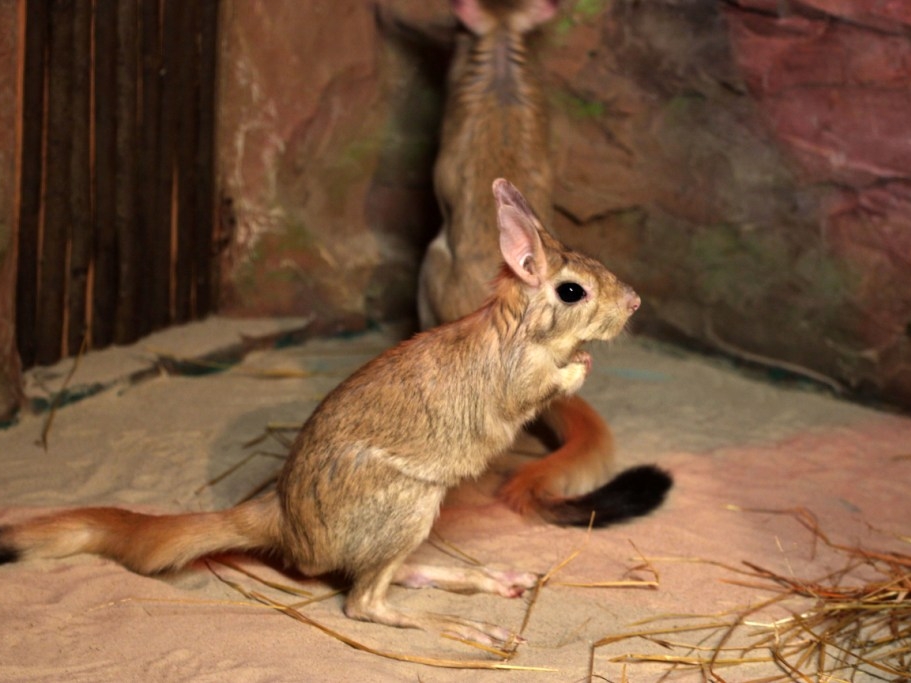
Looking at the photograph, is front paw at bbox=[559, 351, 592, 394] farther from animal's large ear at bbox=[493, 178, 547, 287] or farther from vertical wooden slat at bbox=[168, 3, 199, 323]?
vertical wooden slat at bbox=[168, 3, 199, 323]

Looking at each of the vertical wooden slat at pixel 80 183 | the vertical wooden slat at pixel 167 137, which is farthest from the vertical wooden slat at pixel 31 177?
the vertical wooden slat at pixel 167 137

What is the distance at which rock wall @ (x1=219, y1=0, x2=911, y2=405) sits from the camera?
223 inches

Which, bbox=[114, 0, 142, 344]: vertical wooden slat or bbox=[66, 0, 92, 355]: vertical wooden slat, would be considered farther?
bbox=[114, 0, 142, 344]: vertical wooden slat

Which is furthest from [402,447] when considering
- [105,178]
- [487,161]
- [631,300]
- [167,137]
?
[167,137]

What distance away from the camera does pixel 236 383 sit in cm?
580

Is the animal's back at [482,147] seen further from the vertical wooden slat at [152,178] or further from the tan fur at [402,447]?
the tan fur at [402,447]

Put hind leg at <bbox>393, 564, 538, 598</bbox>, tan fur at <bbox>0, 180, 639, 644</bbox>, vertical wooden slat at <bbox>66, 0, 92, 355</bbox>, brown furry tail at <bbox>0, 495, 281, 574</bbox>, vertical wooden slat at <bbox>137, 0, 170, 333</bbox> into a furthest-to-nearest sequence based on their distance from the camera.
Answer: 1. vertical wooden slat at <bbox>137, 0, 170, 333</bbox>
2. vertical wooden slat at <bbox>66, 0, 92, 355</bbox>
3. hind leg at <bbox>393, 564, 538, 598</bbox>
4. brown furry tail at <bbox>0, 495, 281, 574</bbox>
5. tan fur at <bbox>0, 180, 639, 644</bbox>

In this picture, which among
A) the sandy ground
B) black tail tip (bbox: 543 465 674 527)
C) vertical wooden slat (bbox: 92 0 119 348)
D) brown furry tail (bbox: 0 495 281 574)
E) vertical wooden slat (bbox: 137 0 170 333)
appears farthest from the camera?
vertical wooden slat (bbox: 137 0 170 333)

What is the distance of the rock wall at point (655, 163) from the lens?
5.66 metres

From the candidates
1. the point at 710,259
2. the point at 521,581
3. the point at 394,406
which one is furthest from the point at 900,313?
the point at 394,406

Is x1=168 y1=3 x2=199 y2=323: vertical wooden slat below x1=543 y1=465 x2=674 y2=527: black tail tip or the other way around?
the other way around

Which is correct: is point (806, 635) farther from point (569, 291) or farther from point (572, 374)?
point (569, 291)

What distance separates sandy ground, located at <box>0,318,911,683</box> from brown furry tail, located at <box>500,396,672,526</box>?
86 millimetres

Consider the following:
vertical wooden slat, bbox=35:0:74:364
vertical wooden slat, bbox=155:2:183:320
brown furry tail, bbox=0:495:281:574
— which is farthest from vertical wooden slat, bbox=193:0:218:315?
brown furry tail, bbox=0:495:281:574
